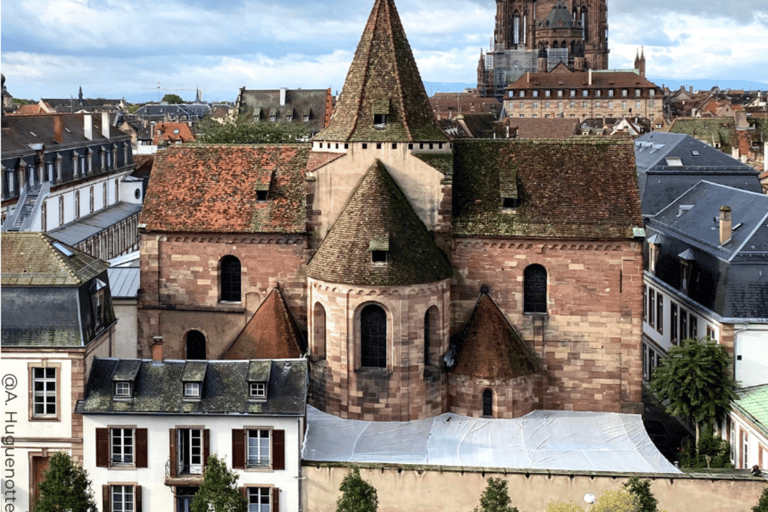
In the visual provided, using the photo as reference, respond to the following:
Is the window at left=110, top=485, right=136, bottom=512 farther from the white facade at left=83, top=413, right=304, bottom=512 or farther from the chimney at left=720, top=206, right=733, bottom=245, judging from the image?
the chimney at left=720, top=206, right=733, bottom=245

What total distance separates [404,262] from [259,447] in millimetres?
10769

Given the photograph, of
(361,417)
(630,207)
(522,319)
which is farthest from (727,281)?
(361,417)

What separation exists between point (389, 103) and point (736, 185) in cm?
3289

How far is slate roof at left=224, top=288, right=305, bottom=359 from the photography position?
47.8 meters

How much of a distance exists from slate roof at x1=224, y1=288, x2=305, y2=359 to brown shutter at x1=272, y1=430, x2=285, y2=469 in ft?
25.5

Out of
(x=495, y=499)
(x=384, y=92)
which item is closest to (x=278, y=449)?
(x=495, y=499)

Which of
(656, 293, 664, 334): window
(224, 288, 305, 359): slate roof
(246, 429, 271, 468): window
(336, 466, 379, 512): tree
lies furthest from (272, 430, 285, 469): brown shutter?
(656, 293, 664, 334): window

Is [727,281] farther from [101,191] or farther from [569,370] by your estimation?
[101,191]

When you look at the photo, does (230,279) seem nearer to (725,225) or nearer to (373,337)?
(373,337)

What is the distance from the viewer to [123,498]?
4012cm

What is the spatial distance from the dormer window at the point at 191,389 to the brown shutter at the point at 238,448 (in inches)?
86.3

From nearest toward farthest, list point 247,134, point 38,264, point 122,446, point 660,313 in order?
point 122,446 < point 38,264 < point 660,313 < point 247,134

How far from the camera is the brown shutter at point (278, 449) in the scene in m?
40.1

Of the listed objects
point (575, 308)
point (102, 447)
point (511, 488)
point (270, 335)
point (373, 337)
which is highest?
point (575, 308)
